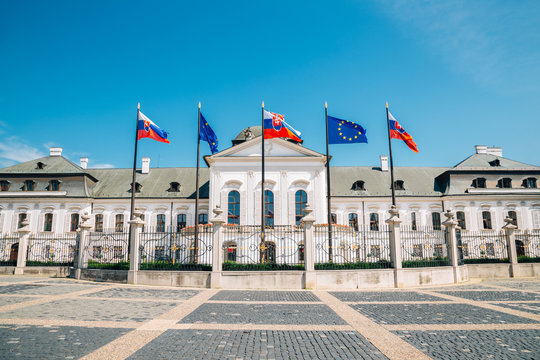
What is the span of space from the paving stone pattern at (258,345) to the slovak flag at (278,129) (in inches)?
471

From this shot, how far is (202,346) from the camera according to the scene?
5.76 metres

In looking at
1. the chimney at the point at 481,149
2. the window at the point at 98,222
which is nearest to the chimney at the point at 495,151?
the chimney at the point at 481,149

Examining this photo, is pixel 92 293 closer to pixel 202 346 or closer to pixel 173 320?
pixel 173 320

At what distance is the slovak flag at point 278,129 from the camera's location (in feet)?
57.1

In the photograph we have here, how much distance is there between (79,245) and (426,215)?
3243 centimetres

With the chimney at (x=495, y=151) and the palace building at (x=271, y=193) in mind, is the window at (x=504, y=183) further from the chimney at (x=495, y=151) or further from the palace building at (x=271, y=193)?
the chimney at (x=495, y=151)

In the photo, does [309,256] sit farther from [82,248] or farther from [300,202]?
[300,202]

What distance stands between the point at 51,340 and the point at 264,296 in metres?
6.56

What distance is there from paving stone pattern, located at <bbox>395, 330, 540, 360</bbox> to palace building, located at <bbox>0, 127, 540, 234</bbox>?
81.1ft

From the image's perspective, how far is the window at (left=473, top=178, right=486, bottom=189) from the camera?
35875 millimetres

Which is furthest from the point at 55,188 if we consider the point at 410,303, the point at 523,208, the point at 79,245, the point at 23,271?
the point at 523,208

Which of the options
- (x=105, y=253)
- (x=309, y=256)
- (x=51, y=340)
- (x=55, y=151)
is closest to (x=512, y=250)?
(x=309, y=256)

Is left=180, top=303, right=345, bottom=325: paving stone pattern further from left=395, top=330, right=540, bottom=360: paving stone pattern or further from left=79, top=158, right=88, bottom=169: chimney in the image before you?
left=79, top=158, right=88, bottom=169: chimney

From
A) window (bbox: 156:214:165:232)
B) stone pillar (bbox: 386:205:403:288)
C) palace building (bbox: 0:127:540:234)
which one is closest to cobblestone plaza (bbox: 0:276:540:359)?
stone pillar (bbox: 386:205:403:288)
